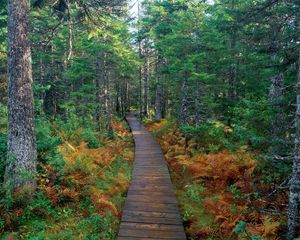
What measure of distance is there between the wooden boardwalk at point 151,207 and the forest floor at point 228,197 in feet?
1.60

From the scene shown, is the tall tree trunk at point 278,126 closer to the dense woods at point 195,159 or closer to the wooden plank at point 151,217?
the dense woods at point 195,159

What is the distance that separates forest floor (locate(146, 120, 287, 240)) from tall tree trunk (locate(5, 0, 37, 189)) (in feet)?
18.3

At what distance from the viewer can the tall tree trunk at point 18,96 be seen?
875 centimetres

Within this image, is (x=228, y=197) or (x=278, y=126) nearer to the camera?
(x=278, y=126)

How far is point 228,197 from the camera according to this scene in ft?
30.8

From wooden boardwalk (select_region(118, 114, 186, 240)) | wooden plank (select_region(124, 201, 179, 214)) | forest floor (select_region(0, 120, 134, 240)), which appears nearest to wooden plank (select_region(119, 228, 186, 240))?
wooden boardwalk (select_region(118, 114, 186, 240))

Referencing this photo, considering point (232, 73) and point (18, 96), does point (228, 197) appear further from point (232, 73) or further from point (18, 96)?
point (232, 73)

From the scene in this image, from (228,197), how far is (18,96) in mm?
7694

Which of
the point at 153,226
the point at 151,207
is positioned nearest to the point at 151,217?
the point at 153,226

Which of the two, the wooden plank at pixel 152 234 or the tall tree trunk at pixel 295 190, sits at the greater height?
the tall tree trunk at pixel 295 190

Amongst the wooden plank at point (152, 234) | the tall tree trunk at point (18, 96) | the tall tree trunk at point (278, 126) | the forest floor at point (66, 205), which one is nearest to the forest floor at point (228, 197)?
the wooden plank at point (152, 234)

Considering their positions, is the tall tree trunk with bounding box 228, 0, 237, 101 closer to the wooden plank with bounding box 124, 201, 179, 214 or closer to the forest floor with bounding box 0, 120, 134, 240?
the forest floor with bounding box 0, 120, 134, 240

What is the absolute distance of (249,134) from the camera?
8898 millimetres

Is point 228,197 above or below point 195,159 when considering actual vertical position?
below
